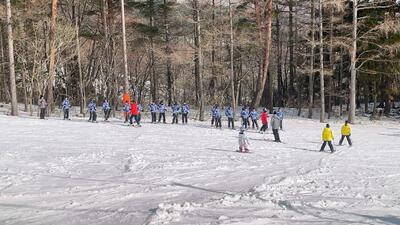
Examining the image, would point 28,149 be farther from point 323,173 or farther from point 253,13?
point 253,13

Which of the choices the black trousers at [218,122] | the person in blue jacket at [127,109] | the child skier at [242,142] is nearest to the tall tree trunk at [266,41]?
the black trousers at [218,122]

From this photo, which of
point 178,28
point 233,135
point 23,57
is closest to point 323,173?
point 233,135

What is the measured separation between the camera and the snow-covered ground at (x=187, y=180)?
9.08 m

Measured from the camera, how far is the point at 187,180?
41.7 feet

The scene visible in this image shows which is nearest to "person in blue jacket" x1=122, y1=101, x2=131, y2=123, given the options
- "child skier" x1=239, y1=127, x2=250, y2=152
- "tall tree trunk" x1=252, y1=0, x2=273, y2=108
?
"tall tree trunk" x1=252, y1=0, x2=273, y2=108

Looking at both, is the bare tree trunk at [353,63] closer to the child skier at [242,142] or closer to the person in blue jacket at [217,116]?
the person in blue jacket at [217,116]

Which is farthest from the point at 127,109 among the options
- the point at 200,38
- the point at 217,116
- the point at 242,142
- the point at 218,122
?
the point at 242,142

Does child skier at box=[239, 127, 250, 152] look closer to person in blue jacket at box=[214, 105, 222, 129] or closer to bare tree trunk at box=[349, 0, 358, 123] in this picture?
person in blue jacket at box=[214, 105, 222, 129]

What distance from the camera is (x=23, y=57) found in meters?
35.0

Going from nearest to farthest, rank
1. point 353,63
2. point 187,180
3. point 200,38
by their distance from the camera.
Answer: point 187,180 → point 353,63 → point 200,38

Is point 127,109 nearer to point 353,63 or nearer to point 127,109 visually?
point 127,109

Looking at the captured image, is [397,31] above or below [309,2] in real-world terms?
below

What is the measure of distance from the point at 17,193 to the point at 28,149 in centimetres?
698

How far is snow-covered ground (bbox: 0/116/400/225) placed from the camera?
9.08m
